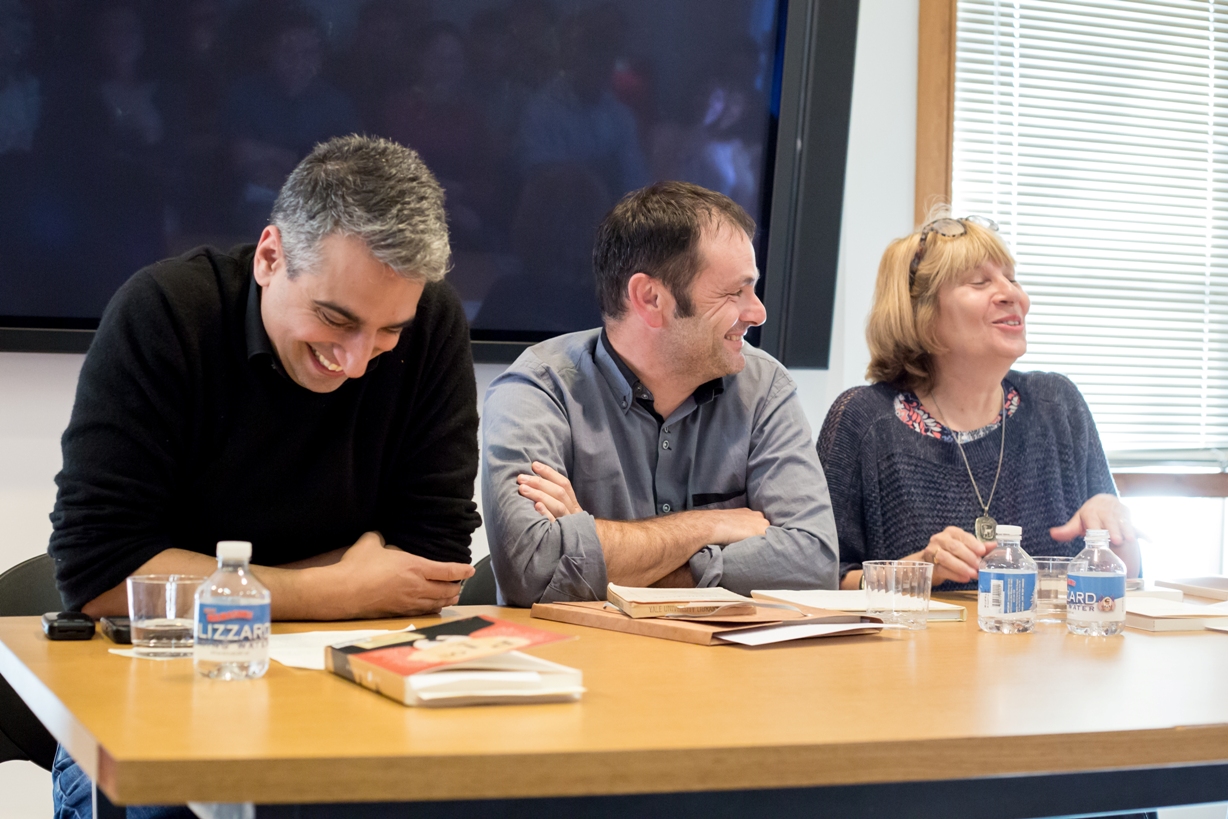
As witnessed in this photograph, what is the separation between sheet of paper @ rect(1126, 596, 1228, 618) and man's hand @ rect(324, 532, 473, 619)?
1.04 metres

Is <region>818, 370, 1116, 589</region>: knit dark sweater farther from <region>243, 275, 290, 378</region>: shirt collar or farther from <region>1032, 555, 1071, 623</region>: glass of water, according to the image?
<region>243, 275, 290, 378</region>: shirt collar

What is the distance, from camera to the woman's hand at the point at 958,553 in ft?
6.61

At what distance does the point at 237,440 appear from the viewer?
1.72m

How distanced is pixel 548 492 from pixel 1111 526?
1.05 m

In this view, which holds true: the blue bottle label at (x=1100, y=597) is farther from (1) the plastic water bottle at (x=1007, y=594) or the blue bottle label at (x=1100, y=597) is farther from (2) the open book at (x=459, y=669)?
(2) the open book at (x=459, y=669)

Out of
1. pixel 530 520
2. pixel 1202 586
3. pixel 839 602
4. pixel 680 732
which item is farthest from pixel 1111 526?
pixel 680 732

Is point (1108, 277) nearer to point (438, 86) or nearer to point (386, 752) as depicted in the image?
point (438, 86)

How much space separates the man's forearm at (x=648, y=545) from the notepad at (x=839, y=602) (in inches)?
6.1

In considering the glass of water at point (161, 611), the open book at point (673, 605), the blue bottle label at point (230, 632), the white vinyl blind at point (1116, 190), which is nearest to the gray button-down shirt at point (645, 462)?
the open book at point (673, 605)

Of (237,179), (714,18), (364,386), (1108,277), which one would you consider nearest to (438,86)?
(237,179)

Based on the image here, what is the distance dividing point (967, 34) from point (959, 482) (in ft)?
5.09

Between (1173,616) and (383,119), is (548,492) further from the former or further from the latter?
(383,119)

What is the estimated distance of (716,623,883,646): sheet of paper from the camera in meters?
1.44

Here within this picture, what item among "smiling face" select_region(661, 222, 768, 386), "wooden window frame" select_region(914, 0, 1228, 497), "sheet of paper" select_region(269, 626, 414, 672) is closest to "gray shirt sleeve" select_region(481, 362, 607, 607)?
"smiling face" select_region(661, 222, 768, 386)
